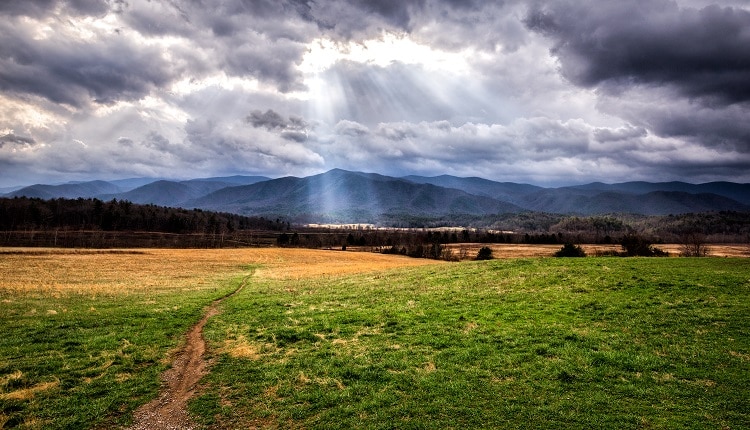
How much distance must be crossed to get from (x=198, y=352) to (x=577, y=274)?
26326mm

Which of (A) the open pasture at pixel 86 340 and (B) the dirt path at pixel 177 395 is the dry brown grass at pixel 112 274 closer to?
(A) the open pasture at pixel 86 340

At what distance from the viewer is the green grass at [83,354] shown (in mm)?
11695

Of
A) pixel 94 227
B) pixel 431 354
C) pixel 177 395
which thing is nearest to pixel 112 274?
pixel 177 395

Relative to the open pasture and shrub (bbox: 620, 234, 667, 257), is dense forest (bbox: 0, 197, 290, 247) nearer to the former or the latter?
the open pasture

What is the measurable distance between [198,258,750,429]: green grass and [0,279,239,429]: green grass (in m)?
2.68

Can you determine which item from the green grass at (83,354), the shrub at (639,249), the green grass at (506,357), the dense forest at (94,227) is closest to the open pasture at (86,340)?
the green grass at (83,354)

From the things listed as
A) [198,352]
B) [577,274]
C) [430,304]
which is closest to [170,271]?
[198,352]

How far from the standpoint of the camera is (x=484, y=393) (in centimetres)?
1172

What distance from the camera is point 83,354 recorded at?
1666 centimetres

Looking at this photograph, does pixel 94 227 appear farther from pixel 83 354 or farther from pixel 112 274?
pixel 83 354

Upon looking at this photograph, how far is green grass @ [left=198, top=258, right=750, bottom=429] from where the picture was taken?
10.5 m

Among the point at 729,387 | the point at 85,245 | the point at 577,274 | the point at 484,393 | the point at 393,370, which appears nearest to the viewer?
the point at 729,387

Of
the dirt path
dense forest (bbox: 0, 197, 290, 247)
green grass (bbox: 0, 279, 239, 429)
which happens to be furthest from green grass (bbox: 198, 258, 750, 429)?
dense forest (bbox: 0, 197, 290, 247)

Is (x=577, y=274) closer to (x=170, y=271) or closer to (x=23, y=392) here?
(x=23, y=392)
